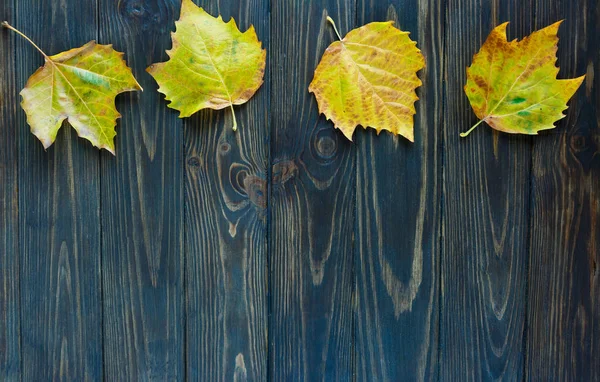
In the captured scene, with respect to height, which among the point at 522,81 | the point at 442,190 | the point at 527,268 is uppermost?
the point at 522,81

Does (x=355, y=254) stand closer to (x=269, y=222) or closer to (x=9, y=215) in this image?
(x=269, y=222)

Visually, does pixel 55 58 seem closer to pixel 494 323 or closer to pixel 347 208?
pixel 347 208

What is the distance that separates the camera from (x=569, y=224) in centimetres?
84

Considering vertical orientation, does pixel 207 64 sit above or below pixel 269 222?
above

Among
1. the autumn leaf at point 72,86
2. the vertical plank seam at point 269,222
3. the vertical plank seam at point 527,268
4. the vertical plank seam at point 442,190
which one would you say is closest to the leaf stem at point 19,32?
the autumn leaf at point 72,86

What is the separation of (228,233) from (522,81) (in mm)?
544

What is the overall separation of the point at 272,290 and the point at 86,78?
0.47 m

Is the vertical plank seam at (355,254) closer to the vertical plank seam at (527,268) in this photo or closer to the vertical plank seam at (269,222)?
the vertical plank seam at (269,222)

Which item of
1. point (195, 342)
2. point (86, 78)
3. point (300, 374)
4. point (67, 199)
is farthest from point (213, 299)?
point (86, 78)

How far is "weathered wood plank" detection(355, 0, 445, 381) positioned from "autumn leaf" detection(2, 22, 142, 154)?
0.41 metres

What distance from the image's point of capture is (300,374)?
88 centimetres

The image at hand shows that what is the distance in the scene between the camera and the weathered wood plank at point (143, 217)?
0.84 meters

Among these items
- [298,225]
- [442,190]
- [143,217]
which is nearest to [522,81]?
[442,190]

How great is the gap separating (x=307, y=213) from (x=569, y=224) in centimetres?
44
